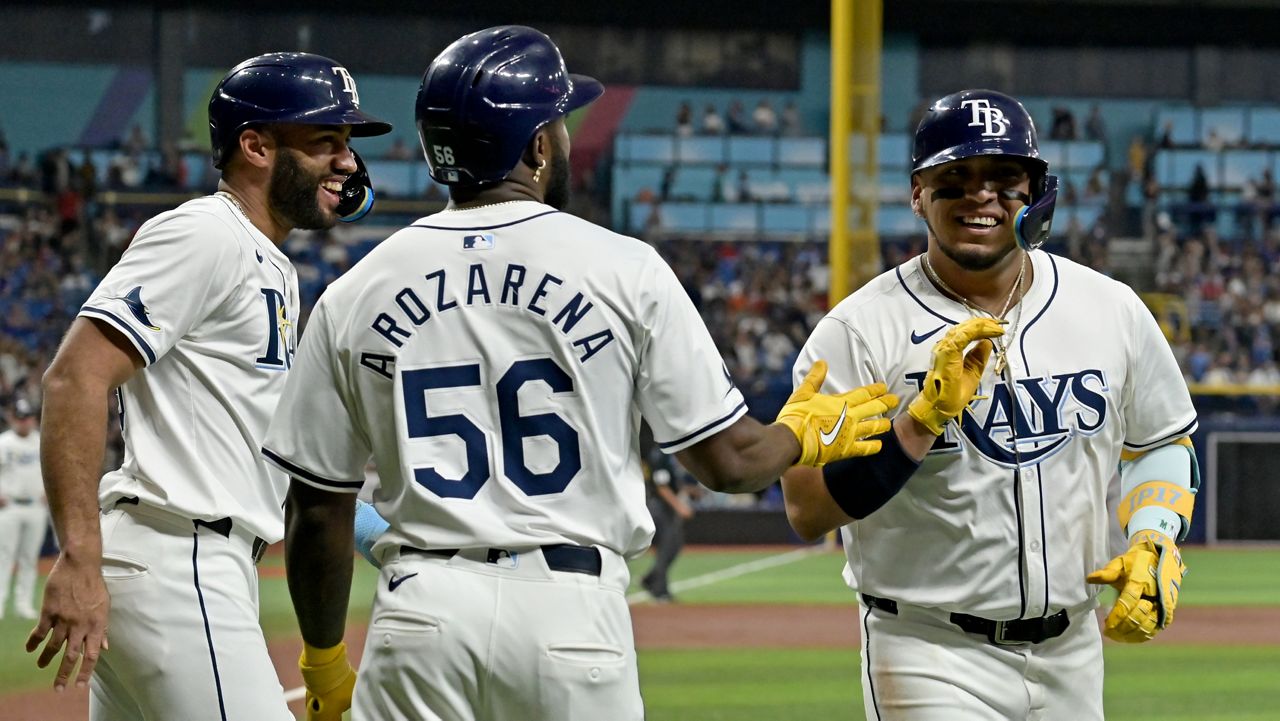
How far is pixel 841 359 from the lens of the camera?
12.2ft

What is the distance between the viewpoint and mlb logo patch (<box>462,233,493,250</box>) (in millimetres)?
2840

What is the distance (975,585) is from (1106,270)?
2521 cm

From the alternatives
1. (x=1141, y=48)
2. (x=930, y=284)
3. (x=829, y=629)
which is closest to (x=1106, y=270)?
(x=1141, y=48)

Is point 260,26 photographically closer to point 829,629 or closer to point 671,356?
point 829,629

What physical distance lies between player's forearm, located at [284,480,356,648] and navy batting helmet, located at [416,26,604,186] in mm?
665

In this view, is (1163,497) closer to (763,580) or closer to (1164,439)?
(1164,439)

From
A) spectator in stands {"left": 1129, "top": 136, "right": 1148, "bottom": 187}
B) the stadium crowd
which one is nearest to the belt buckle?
the stadium crowd

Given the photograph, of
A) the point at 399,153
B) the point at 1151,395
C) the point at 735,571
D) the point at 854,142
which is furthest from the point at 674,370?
the point at 399,153

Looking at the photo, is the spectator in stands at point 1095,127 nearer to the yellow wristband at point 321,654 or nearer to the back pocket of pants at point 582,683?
the yellow wristband at point 321,654

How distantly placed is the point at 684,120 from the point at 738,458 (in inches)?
1083

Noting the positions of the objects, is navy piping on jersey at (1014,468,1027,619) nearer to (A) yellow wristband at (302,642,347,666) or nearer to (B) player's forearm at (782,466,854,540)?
(B) player's forearm at (782,466,854,540)

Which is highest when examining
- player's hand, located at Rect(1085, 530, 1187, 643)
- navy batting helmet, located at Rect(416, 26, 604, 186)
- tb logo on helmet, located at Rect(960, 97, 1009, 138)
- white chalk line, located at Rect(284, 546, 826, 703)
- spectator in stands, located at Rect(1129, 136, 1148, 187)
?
navy batting helmet, located at Rect(416, 26, 604, 186)

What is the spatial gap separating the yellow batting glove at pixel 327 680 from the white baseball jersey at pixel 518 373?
26.0 inches

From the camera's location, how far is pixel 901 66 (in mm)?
30500
